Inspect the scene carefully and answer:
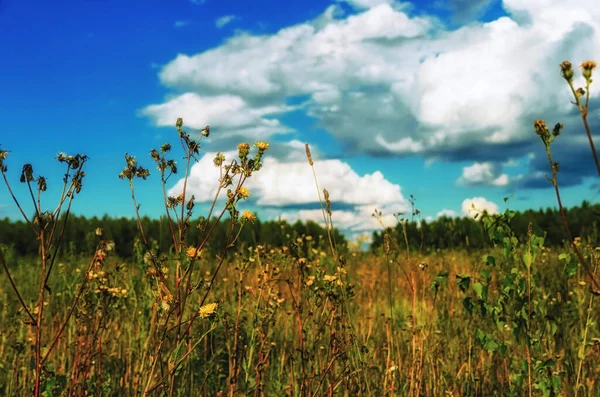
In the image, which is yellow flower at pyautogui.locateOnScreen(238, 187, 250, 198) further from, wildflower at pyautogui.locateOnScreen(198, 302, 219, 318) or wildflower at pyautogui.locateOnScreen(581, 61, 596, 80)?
wildflower at pyautogui.locateOnScreen(581, 61, 596, 80)

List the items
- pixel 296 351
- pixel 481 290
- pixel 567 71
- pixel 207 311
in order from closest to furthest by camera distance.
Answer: pixel 567 71, pixel 207 311, pixel 481 290, pixel 296 351

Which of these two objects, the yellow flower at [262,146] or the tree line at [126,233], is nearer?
the yellow flower at [262,146]

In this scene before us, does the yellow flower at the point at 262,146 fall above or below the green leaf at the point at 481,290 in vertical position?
above

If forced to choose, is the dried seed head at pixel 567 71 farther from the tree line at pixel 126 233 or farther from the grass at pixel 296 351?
the tree line at pixel 126 233

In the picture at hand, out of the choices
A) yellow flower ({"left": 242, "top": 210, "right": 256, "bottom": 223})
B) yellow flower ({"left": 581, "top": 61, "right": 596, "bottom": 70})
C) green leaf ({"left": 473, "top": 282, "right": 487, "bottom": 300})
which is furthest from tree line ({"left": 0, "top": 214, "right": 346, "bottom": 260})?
yellow flower ({"left": 581, "top": 61, "right": 596, "bottom": 70})

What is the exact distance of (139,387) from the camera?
3348 millimetres

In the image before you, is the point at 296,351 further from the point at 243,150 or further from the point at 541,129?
the point at 541,129

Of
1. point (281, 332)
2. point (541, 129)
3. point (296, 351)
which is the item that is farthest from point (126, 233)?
point (541, 129)

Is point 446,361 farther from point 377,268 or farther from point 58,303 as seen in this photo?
point 377,268

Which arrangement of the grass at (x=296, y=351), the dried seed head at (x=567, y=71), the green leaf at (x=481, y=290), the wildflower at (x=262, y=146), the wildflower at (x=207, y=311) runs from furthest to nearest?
the grass at (x=296, y=351) < the green leaf at (x=481, y=290) < the wildflower at (x=262, y=146) < the wildflower at (x=207, y=311) < the dried seed head at (x=567, y=71)

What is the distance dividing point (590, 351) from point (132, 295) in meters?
4.36

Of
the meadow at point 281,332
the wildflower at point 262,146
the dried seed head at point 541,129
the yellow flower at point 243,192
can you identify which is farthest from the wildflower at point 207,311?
the dried seed head at point 541,129

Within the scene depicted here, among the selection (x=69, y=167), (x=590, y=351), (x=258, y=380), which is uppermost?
(x=69, y=167)

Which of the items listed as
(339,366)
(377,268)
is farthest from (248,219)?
(377,268)
